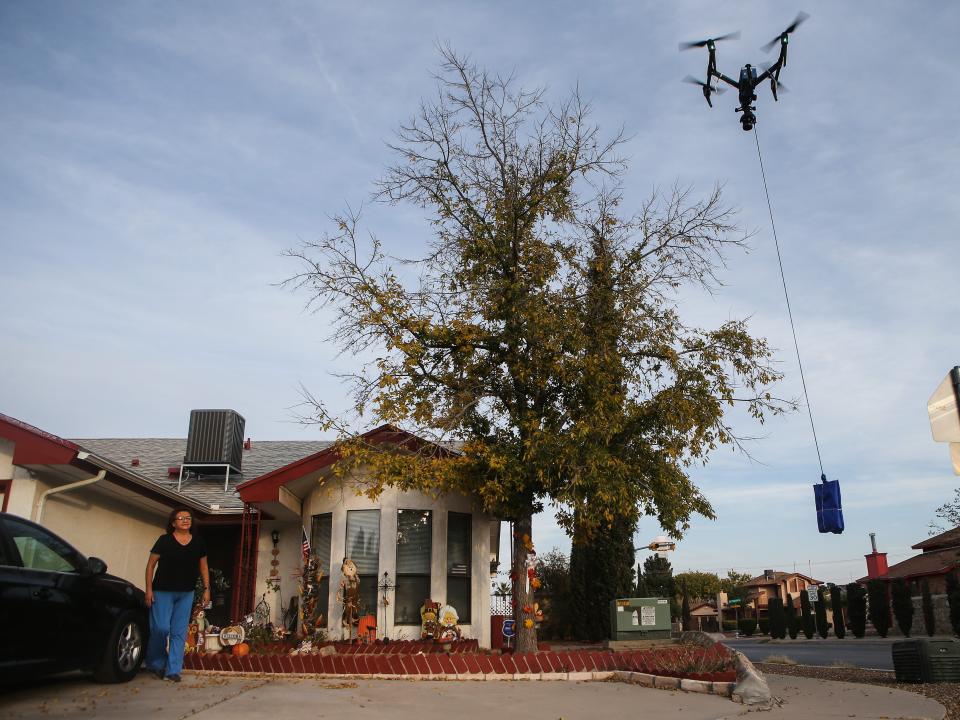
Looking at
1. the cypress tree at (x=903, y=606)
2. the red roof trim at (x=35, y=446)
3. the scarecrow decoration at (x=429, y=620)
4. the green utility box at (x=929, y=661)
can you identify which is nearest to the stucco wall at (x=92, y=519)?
the red roof trim at (x=35, y=446)

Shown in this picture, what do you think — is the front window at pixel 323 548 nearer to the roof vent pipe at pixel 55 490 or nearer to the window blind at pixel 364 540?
the window blind at pixel 364 540

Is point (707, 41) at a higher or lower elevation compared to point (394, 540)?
higher

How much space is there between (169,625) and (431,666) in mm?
3467

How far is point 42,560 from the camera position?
20.2 ft

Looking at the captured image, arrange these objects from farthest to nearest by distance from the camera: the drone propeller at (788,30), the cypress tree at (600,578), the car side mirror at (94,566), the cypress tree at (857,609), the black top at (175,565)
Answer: the cypress tree at (857,609) → the cypress tree at (600,578) → the black top at (175,565) → the drone propeller at (788,30) → the car side mirror at (94,566)

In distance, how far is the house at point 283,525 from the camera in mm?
10430

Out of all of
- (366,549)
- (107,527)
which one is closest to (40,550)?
(107,527)

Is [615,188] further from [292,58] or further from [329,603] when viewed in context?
[329,603]

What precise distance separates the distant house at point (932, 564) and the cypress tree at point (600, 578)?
1677cm

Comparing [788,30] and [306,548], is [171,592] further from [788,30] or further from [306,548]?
[788,30]

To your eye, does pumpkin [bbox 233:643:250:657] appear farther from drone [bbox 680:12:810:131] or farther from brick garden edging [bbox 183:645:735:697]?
drone [bbox 680:12:810:131]

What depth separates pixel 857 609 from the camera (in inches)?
1234

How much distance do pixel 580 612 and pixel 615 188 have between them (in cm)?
1271

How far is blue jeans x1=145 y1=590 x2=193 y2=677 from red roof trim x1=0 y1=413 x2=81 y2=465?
3.48 m
